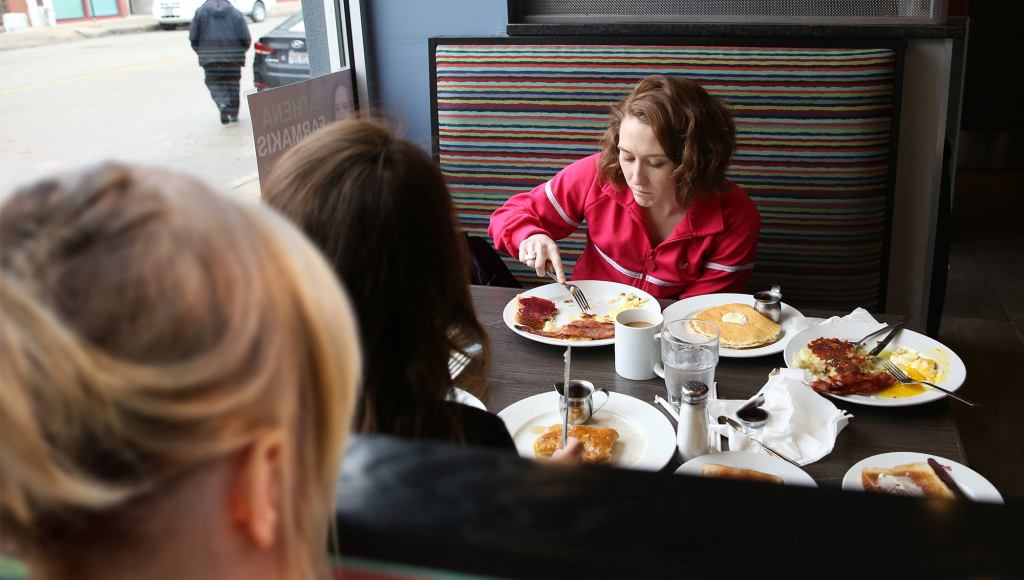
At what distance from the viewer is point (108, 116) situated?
2.45 m

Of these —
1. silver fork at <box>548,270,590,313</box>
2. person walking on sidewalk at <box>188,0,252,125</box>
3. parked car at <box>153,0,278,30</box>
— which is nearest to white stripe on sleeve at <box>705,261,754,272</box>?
silver fork at <box>548,270,590,313</box>

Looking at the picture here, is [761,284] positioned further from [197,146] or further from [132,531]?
[132,531]

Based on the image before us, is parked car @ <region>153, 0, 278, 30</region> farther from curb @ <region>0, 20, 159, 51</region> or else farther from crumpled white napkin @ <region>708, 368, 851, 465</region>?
crumpled white napkin @ <region>708, 368, 851, 465</region>

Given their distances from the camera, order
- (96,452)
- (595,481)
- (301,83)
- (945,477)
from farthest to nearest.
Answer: (301,83)
(945,477)
(595,481)
(96,452)

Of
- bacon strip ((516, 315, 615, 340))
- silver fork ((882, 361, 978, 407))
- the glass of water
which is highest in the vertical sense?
the glass of water

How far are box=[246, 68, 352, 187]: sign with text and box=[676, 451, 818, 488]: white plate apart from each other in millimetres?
1864

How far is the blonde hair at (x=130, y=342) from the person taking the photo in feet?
1.37

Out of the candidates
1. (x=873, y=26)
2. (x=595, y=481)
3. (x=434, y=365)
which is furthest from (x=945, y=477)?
(x=873, y=26)

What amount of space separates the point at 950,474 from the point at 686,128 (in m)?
1.16

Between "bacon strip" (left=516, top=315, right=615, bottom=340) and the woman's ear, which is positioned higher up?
the woman's ear

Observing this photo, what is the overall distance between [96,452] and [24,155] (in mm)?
2167

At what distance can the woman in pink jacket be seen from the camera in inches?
87.4

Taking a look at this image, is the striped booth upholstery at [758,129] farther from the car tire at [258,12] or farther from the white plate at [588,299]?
the white plate at [588,299]

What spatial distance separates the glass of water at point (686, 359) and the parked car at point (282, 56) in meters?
2.04
